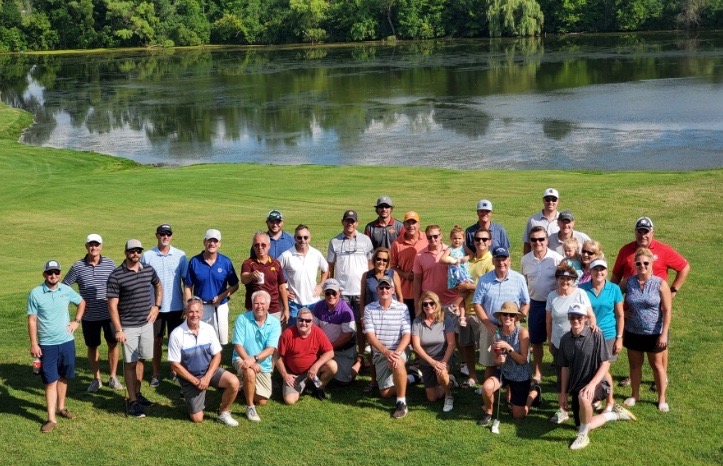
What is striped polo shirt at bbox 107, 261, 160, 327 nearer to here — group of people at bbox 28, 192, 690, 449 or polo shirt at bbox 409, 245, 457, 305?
group of people at bbox 28, 192, 690, 449

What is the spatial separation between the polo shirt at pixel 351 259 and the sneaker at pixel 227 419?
2.45 meters

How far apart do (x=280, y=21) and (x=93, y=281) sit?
101 meters

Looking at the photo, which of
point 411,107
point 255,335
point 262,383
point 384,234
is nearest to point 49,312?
point 255,335

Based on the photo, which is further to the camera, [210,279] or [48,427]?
[210,279]

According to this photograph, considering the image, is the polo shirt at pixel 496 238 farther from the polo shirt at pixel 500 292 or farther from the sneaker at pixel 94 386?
the sneaker at pixel 94 386

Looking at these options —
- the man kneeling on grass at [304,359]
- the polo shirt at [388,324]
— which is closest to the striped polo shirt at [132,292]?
the man kneeling on grass at [304,359]

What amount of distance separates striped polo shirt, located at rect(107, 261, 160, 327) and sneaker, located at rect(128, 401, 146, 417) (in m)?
0.90

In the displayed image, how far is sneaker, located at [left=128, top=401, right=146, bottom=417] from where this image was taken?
396 inches

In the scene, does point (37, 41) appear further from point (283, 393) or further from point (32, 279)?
point (283, 393)

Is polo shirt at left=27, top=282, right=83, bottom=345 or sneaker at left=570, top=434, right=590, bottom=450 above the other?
polo shirt at left=27, top=282, right=83, bottom=345

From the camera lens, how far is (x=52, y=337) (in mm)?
9922

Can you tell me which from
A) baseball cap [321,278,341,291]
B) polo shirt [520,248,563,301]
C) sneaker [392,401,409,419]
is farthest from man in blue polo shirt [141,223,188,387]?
polo shirt [520,248,563,301]

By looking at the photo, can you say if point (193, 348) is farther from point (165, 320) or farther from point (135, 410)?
point (165, 320)

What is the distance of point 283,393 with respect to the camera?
1045 centimetres
